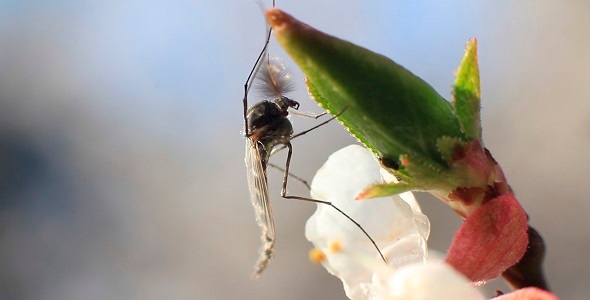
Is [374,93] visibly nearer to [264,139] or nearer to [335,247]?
[335,247]

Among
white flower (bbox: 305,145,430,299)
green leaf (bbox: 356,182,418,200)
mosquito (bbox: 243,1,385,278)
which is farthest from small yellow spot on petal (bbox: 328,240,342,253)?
mosquito (bbox: 243,1,385,278)

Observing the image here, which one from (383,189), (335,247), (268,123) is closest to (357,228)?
(335,247)

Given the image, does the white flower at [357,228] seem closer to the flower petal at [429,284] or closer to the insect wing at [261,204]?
the flower petal at [429,284]

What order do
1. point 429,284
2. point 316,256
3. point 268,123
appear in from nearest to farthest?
point 429,284
point 316,256
point 268,123

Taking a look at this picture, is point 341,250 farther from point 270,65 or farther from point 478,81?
point 270,65

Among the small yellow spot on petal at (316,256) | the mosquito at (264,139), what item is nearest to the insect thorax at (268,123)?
the mosquito at (264,139)

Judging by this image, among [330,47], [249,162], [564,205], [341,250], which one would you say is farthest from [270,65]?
[564,205]
